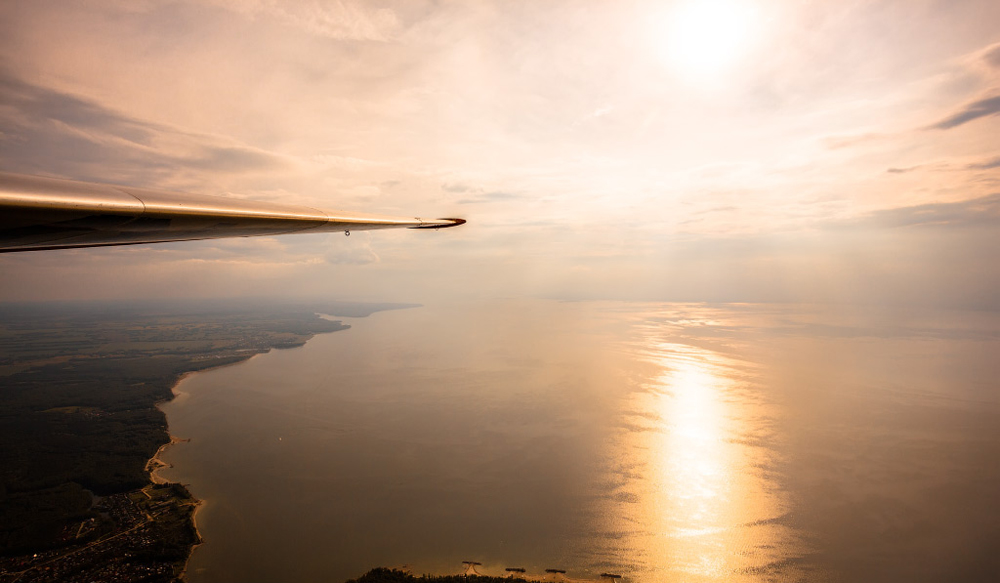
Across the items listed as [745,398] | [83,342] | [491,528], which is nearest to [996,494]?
[745,398]

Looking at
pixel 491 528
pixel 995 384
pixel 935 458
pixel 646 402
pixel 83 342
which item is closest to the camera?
pixel 491 528

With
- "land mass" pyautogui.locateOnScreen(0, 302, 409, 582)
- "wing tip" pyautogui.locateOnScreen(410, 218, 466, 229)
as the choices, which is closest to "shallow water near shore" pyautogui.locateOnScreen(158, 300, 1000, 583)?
"land mass" pyautogui.locateOnScreen(0, 302, 409, 582)

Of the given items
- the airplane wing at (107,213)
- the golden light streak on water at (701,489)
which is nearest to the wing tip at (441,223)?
the airplane wing at (107,213)

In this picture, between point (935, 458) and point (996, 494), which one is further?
point (935, 458)

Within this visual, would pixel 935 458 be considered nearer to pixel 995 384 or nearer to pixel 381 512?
pixel 995 384

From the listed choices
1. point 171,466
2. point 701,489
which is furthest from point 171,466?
point 701,489

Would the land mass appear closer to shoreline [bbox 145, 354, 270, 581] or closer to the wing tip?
shoreline [bbox 145, 354, 270, 581]

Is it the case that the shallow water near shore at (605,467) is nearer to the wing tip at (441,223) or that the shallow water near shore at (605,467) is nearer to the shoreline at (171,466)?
the shoreline at (171,466)
